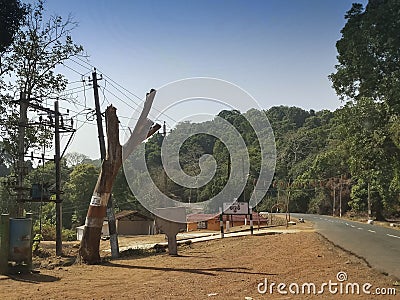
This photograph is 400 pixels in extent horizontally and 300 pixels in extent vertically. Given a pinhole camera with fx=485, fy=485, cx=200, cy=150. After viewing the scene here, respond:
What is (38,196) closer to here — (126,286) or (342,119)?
(126,286)

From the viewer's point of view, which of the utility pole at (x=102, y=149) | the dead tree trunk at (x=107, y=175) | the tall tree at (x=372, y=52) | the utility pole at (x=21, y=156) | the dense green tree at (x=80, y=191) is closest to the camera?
the dead tree trunk at (x=107, y=175)

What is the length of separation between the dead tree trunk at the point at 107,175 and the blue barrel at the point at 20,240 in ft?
8.71

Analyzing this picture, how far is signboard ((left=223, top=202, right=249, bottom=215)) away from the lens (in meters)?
27.6

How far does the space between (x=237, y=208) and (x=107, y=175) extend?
15.1 m

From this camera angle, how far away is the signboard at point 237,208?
27.6 metres

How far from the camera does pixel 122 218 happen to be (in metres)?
45.2

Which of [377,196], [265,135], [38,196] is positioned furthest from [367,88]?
[377,196]

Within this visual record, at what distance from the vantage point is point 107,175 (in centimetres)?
1412

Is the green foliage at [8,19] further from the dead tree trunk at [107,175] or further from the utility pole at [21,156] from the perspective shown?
the utility pole at [21,156]

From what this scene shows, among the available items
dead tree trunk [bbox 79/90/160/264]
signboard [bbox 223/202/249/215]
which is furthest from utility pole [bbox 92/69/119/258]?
signboard [bbox 223/202/249/215]

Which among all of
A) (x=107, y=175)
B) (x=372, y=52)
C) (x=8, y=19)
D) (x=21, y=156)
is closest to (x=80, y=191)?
(x=21, y=156)

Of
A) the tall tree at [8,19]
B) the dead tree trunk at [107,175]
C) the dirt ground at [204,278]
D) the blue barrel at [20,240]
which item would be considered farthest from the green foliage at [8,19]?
the dirt ground at [204,278]

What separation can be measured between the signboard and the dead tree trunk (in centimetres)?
1363

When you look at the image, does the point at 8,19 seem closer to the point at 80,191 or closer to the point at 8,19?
the point at 8,19
